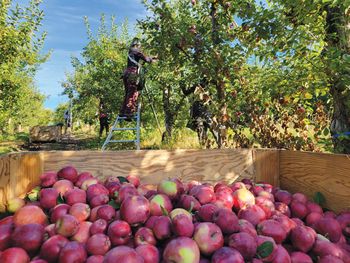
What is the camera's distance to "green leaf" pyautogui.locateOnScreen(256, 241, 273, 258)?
1347 mm

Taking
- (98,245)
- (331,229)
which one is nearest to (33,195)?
(98,245)

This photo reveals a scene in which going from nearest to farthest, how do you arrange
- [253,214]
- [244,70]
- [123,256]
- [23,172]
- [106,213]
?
1. [123,256]
2. [106,213]
3. [253,214]
4. [23,172]
5. [244,70]

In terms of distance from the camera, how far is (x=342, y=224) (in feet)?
5.93

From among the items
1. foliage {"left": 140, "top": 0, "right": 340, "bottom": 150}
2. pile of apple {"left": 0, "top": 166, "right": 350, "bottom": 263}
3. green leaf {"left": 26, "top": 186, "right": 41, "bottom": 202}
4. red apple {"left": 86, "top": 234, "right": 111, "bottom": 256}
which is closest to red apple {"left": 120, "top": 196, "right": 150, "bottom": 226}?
pile of apple {"left": 0, "top": 166, "right": 350, "bottom": 263}

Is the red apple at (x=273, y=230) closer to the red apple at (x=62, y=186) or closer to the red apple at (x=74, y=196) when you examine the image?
the red apple at (x=74, y=196)

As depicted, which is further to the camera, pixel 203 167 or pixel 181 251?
pixel 203 167

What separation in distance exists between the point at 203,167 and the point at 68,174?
2.92 feet

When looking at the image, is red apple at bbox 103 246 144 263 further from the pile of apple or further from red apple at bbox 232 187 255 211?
red apple at bbox 232 187 255 211

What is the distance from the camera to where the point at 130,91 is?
25.3 feet

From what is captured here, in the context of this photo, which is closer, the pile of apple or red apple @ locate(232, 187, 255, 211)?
the pile of apple

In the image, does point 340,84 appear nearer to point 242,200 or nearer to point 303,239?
point 242,200

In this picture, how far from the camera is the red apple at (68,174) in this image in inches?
76.6

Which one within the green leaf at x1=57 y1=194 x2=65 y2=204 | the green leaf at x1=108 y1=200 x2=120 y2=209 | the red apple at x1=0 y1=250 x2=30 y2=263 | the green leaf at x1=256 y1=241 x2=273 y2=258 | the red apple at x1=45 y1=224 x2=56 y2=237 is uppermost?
the green leaf at x1=57 y1=194 x2=65 y2=204

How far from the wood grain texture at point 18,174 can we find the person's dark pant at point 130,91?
225 inches
